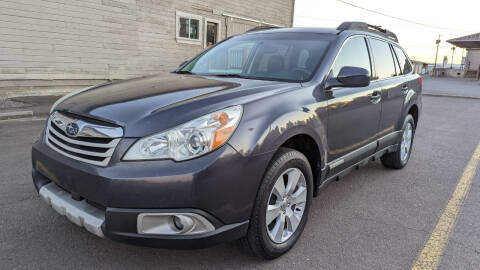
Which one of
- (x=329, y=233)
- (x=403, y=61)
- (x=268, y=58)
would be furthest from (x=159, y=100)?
(x=403, y=61)

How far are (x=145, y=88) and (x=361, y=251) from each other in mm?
2125

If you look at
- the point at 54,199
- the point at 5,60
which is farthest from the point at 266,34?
the point at 5,60

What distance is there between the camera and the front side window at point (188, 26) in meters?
12.8

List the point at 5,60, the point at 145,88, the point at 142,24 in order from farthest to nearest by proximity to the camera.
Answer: the point at 142,24
the point at 5,60
the point at 145,88

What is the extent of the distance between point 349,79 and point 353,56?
0.69m

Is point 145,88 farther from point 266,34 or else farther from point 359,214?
point 359,214

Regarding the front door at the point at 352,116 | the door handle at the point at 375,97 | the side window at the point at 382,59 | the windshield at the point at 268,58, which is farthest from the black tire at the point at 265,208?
the side window at the point at 382,59

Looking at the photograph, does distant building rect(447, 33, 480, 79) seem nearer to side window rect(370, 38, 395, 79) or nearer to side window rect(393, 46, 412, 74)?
side window rect(393, 46, 412, 74)

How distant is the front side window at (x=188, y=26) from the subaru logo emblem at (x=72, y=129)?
11.0m

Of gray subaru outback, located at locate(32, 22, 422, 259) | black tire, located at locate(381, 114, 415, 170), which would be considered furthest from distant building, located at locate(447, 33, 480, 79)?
gray subaru outback, located at locate(32, 22, 422, 259)

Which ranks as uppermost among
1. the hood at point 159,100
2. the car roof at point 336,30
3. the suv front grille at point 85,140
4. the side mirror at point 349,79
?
the car roof at point 336,30

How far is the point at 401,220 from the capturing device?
341 centimetres

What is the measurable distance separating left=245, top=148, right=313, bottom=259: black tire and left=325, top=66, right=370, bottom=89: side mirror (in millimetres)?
798

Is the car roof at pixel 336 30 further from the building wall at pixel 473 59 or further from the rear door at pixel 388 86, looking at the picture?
the building wall at pixel 473 59
